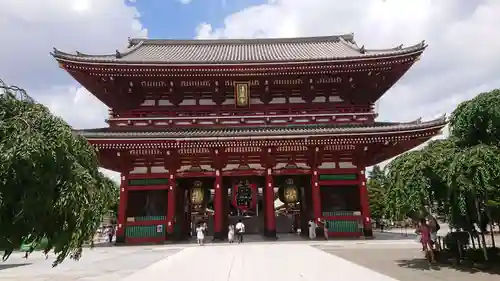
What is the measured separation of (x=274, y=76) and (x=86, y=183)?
1867cm

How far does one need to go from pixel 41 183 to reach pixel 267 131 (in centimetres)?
1680

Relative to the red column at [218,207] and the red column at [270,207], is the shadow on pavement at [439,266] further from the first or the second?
the red column at [218,207]

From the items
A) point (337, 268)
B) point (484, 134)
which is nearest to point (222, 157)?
point (337, 268)

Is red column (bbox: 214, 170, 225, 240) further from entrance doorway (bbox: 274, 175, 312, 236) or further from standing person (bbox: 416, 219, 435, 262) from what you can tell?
standing person (bbox: 416, 219, 435, 262)

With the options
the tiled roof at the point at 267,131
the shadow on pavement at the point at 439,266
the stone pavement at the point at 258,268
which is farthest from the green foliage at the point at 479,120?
Result: the tiled roof at the point at 267,131

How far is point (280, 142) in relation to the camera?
69.8 ft

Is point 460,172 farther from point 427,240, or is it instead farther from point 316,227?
point 316,227

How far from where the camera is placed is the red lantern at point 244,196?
23.3 metres

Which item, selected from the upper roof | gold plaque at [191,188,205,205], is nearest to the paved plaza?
gold plaque at [191,188,205,205]

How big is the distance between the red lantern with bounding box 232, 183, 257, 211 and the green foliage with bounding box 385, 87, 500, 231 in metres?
11.6

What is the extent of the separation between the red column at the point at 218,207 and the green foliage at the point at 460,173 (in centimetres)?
1188

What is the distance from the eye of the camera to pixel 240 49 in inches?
1257

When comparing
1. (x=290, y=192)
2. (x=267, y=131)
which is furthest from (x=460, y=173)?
(x=290, y=192)

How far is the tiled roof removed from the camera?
68.5ft
